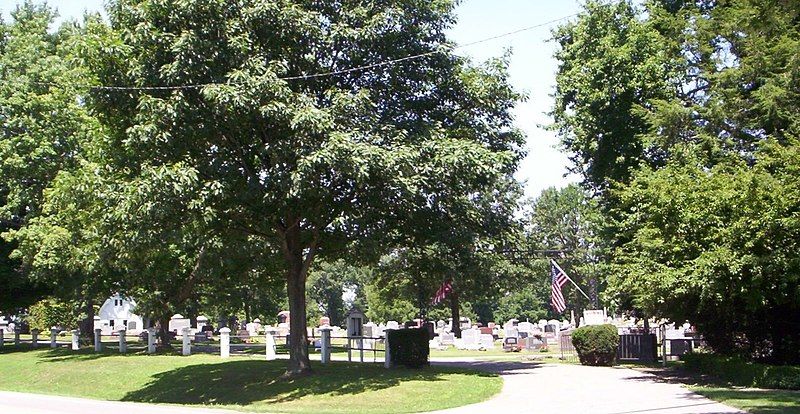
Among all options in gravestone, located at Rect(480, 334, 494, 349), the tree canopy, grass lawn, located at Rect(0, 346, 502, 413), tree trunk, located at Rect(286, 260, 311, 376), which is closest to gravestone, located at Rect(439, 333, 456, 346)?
gravestone, located at Rect(480, 334, 494, 349)

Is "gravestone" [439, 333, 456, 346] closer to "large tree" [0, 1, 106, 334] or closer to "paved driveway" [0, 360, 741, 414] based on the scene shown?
"large tree" [0, 1, 106, 334]

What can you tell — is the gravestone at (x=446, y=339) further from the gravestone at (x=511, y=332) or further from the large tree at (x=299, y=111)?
the large tree at (x=299, y=111)

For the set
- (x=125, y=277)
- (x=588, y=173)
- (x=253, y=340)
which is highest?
(x=588, y=173)

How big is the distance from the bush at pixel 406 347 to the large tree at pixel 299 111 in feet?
8.88

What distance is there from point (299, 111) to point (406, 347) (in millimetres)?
8993

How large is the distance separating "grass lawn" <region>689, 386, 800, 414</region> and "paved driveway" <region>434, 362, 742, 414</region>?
0.33 metres

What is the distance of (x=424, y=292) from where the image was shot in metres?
48.8

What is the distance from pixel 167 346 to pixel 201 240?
58.5 ft

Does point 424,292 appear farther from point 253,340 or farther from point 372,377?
point 372,377

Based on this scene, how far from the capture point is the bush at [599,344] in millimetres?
26750

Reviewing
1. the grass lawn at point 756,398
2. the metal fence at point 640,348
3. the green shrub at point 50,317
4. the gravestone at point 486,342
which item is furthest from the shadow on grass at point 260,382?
the green shrub at point 50,317

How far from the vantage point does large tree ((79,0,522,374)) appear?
19500 mm

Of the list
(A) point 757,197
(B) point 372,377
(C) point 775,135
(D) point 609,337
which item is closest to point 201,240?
(B) point 372,377

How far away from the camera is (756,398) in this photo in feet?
54.5
